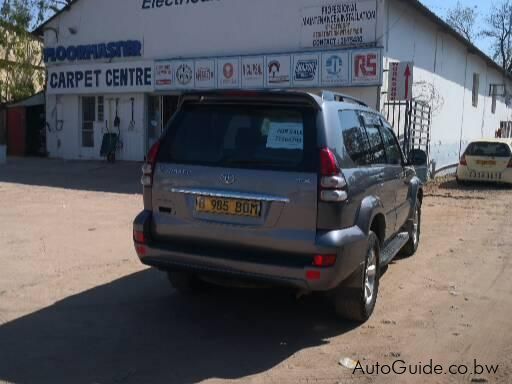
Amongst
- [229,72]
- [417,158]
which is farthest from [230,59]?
[417,158]

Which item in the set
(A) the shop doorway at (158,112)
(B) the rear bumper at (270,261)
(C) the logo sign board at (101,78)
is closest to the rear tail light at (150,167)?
(B) the rear bumper at (270,261)

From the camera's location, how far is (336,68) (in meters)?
15.7

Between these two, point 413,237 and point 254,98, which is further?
point 413,237

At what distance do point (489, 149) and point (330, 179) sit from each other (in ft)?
42.1

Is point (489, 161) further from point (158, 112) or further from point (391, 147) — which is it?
point (158, 112)

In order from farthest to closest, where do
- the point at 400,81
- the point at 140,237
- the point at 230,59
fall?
the point at 230,59
the point at 400,81
the point at 140,237

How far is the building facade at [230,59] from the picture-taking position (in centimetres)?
1572

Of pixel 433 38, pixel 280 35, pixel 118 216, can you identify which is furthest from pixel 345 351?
pixel 433 38

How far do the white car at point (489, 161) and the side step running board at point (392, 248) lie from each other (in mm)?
9597

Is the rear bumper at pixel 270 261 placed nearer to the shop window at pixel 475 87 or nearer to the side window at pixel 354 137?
the side window at pixel 354 137

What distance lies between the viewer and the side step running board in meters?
5.60

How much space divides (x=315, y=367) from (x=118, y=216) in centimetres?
676

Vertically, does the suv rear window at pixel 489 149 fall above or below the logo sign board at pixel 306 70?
below

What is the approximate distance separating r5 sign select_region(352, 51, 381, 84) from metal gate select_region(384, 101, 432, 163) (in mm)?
1019
